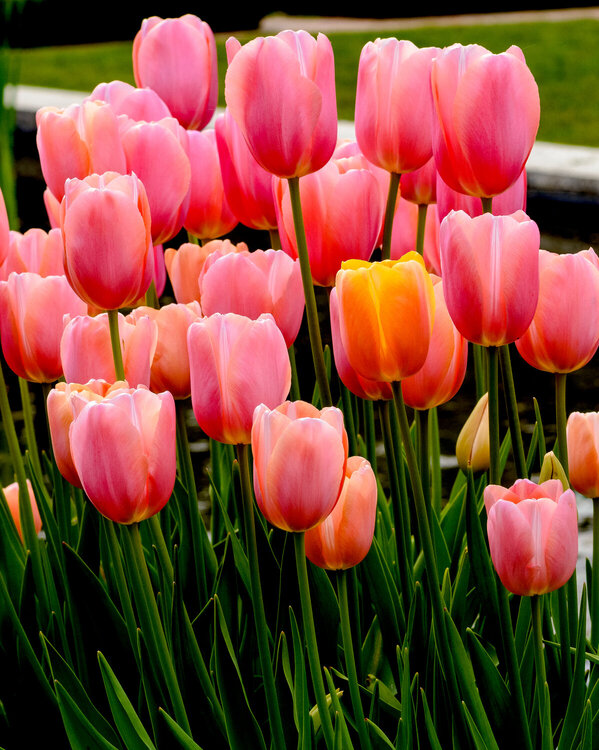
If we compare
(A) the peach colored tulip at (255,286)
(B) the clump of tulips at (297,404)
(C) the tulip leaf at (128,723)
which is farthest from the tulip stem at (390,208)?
(C) the tulip leaf at (128,723)

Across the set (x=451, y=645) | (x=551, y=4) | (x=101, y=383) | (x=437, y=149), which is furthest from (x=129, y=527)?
(x=551, y=4)

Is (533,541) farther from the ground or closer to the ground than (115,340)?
closer to the ground

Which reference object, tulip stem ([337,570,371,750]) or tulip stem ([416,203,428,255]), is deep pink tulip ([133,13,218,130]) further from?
tulip stem ([337,570,371,750])

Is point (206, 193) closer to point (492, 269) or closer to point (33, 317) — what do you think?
point (33, 317)

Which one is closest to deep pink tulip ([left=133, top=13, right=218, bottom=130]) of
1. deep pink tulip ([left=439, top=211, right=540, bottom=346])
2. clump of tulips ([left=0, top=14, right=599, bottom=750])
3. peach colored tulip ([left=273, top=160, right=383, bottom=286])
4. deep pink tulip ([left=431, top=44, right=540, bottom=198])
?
clump of tulips ([left=0, top=14, right=599, bottom=750])

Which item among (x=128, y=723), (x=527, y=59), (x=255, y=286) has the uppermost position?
(x=527, y=59)

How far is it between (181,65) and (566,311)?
55cm

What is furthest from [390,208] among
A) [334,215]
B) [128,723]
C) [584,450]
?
[128,723]

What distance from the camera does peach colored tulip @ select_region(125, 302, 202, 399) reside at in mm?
964

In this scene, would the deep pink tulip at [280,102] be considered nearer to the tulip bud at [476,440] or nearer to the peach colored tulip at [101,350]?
the peach colored tulip at [101,350]

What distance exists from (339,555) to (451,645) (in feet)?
0.38

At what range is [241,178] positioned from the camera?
3.58 ft

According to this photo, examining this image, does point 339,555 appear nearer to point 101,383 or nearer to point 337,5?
point 101,383

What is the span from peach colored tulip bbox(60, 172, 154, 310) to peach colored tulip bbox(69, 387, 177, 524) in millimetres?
117
